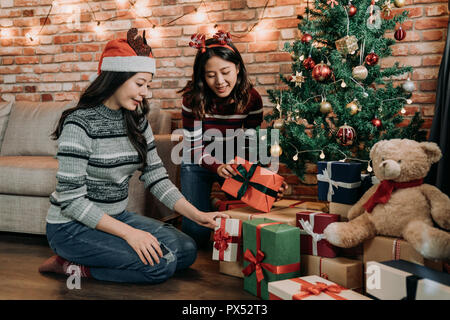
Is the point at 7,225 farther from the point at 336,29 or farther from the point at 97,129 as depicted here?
the point at 336,29

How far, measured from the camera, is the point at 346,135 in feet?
5.20

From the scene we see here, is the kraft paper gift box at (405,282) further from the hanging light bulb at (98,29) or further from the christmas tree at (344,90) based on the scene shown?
the hanging light bulb at (98,29)

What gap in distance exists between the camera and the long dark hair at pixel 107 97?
1.51 m

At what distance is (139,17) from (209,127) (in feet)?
4.21

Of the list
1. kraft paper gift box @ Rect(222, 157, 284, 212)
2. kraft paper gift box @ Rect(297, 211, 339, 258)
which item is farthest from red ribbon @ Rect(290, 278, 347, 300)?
kraft paper gift box @ Rect(222, 157, 284, 212)

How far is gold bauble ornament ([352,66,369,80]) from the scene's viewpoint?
1609 millimetres

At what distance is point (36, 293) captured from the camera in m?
1.46

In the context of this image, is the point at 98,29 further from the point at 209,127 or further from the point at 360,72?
the point at 360,72

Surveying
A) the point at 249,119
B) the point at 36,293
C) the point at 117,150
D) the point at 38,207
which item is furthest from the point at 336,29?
the point at 38,207

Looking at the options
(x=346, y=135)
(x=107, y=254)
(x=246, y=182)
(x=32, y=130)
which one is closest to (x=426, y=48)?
(x=346, y=135)

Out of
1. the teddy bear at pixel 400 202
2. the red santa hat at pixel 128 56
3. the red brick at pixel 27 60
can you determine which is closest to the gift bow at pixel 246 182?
the teddy bear at pixel 400 202

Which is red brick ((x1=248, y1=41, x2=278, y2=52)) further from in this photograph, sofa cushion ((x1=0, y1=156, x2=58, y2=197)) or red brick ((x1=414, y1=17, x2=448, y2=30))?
sofa cushion ((x1=0, y1=156, x2=58, y2=197))

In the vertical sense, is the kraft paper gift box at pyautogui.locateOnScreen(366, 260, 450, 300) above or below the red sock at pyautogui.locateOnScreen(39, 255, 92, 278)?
above

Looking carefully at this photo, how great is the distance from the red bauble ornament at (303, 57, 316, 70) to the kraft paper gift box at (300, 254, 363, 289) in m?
0.82
